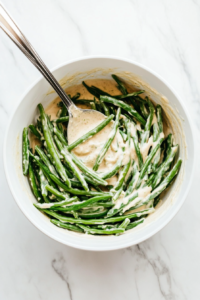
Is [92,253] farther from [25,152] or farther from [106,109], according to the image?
[106,109]

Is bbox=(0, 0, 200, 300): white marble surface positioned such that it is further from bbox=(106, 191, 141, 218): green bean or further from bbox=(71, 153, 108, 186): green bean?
bbox=(71, 153, 108, 186): green bean

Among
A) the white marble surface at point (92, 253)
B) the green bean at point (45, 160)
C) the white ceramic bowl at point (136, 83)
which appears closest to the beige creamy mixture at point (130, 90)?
the white ceramic bowl at point (136, 83)

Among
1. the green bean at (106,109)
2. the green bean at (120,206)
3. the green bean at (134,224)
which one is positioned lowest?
the green bean at (134,224)

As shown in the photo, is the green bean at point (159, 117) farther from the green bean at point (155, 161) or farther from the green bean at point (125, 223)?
the green bean at point (125, 223)

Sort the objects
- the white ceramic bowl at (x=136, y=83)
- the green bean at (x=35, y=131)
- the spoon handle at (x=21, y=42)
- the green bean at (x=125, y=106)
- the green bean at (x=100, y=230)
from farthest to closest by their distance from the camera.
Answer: the green bean at (x=125, y=106) < the green bean at (x=35, y=131) < the green bean at (x=100, y=230) < the white ceramic bowl at (x=136, y=83) < the spoon handle at (x=21, y=42)

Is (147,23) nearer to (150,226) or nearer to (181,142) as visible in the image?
(181,142)

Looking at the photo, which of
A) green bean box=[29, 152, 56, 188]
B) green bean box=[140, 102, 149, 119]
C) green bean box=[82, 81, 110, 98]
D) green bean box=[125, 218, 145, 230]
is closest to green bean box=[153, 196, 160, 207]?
green bean box=[125, 218, 145, 230]

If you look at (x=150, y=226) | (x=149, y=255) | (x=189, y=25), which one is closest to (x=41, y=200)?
(x=150, y=226)

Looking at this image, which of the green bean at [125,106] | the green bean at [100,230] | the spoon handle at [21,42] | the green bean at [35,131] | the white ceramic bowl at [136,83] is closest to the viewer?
the spoon handle at [21,42]
